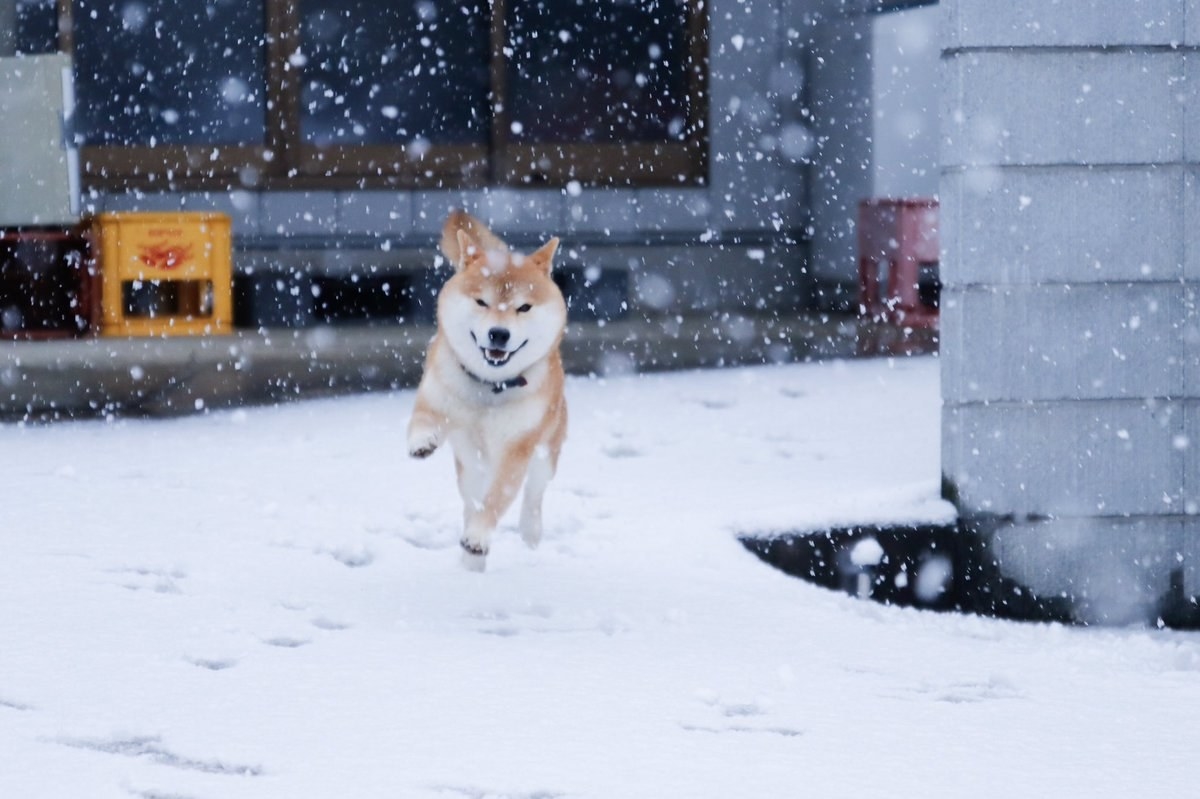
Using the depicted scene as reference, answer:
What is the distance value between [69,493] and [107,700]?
195 centimetres

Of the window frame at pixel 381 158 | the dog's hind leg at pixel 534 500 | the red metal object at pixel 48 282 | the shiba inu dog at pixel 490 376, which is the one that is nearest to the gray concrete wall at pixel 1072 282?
the dog's hind leg at pixel 534 500

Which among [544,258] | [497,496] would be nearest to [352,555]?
[497,496]

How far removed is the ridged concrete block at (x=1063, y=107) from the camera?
4.30m

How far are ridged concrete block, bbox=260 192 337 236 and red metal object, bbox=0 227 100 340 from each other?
1.51m

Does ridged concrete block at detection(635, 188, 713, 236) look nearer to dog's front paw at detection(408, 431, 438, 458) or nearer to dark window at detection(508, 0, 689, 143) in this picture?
dark window at detection(508, 0, 689, 143)

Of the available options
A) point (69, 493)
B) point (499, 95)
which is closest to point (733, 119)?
point (499, 95)

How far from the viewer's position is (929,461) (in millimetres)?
4934

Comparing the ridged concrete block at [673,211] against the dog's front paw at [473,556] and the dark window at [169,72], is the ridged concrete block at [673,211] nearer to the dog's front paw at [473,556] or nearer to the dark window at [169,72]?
the dark window at [169,72]

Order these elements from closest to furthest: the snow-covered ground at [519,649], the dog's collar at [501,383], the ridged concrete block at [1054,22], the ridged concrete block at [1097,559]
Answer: the snow-covered ground at [519,649], the dog's collar at [501,383], the ridged concrete block at [1054,22], the ridged concrete block at [1097,559]

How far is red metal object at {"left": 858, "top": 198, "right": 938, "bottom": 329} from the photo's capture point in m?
8.04

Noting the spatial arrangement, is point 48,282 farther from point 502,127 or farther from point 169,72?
point 502,127

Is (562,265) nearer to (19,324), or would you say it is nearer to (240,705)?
(19,324)

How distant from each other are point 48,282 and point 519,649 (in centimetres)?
533

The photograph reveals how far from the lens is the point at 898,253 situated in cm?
816
